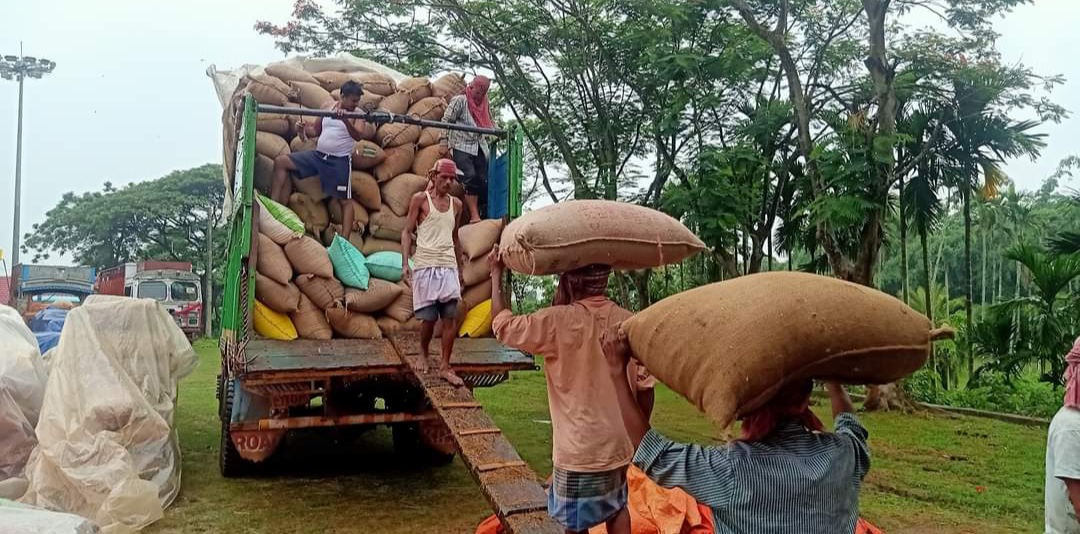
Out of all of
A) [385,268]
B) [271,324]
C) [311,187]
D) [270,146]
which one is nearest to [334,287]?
[385,268]

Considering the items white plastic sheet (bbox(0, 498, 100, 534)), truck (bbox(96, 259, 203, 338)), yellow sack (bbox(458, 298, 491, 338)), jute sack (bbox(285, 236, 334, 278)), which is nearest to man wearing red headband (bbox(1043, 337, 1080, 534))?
white plastic sheet (bbox(0, 498, 100, 534))

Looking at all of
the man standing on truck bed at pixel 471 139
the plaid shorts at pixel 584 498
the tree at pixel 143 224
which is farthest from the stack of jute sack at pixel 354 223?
the tree at pixel 143 224

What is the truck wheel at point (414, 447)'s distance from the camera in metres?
6.12

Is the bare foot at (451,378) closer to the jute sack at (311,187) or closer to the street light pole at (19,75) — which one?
the jute sack at (311,187)

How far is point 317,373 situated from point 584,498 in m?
2.33

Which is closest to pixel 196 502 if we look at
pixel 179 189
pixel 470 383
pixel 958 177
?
pixel 470 383

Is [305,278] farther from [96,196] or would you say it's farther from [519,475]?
[96,196]

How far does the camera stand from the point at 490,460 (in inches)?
145

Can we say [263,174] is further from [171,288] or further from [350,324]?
[171,288]

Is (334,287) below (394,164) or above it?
below

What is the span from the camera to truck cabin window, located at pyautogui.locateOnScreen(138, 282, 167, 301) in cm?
2153

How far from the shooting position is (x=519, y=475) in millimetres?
3543

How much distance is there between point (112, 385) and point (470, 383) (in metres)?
2.12

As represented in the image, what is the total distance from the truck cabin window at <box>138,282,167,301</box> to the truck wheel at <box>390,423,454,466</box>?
17.9 metres
